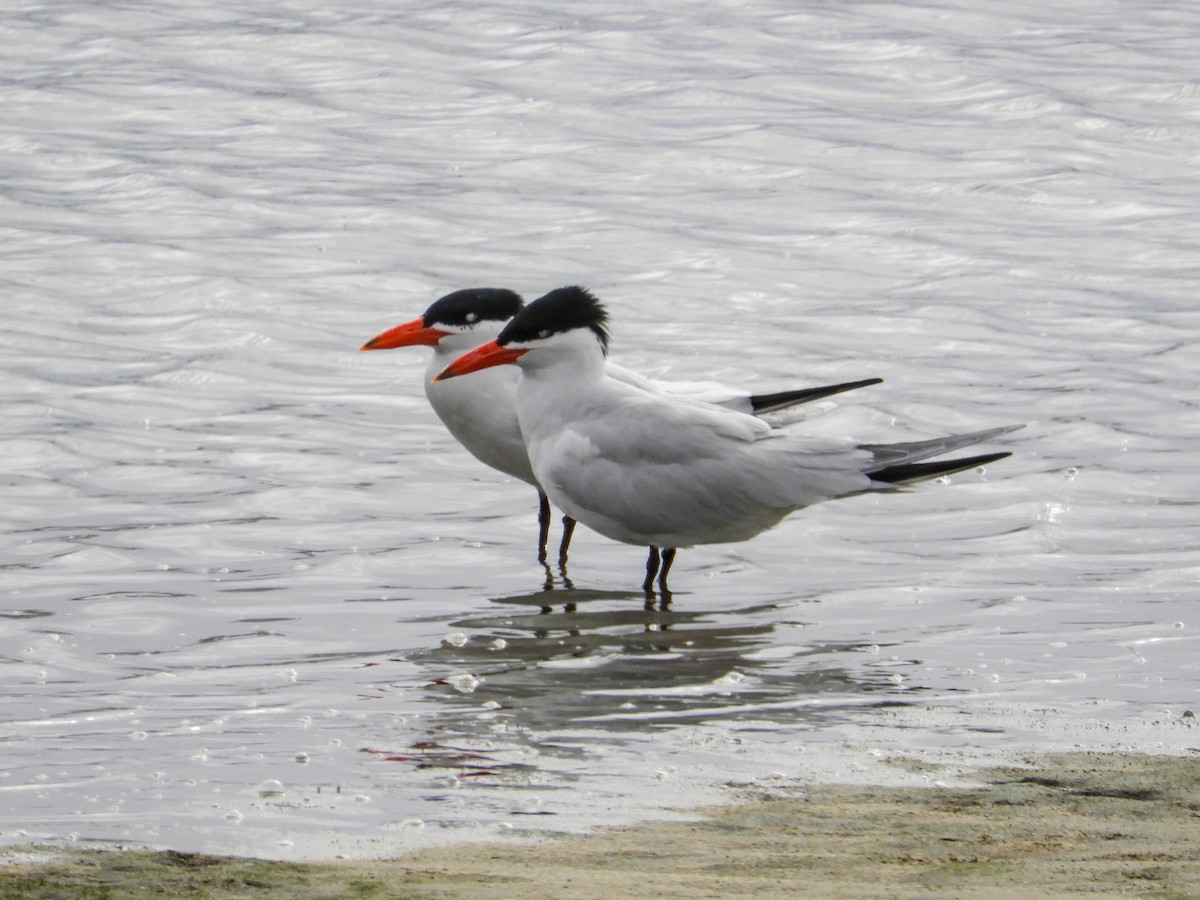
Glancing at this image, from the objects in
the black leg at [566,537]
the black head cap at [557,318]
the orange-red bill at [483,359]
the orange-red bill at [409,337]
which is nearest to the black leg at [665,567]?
the black leg at [566,537]

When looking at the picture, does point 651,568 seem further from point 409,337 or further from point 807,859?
point 807,859

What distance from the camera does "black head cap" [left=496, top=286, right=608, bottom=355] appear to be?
674cm

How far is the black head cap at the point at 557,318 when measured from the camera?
674 cm

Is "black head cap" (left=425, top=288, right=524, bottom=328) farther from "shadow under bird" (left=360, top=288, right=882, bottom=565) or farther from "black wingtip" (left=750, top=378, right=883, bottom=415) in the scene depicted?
"black wingtip" (left=750, top=378, right=883, bottom=415)

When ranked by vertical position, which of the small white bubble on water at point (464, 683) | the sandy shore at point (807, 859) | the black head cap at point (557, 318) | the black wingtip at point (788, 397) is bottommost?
the small white bubble on water at point (464, 683)

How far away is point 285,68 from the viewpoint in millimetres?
17203

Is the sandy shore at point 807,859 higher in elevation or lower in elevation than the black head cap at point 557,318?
lower

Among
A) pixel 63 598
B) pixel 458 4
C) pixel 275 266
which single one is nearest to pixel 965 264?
pixel 275 266

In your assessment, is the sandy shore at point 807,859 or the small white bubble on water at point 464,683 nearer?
the sandy shore at point 807,859

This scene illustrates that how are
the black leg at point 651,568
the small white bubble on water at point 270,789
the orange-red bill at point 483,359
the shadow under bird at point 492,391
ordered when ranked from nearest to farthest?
the small white bubble on water at point 270,789 → the black leg at point 651,568 → the orange-red bill at point 483,359 → the shadow under bird at point 492,391

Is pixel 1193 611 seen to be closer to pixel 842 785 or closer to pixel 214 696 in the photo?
pixel 842 785

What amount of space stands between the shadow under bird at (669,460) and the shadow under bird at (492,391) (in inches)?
11.1

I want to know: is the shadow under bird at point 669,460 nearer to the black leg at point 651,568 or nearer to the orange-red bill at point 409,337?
the black leg at point 651,568

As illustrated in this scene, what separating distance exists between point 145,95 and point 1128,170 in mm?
8210
